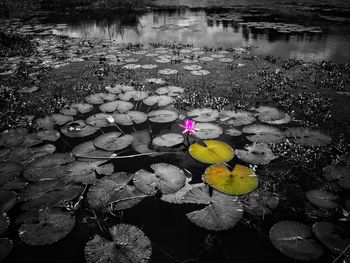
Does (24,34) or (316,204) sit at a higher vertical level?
(24,34)

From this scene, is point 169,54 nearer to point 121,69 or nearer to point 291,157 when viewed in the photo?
point 121,69

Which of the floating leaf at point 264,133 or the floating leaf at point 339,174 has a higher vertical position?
the floating leaf at point 264,133

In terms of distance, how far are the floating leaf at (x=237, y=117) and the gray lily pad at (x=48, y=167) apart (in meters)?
1.95

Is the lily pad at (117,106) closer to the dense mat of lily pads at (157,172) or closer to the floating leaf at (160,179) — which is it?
the dense mat of lily pads at (157,172)

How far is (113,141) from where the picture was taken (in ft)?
9.27

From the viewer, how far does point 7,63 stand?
5996 mm

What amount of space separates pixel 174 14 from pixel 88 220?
14.4 meters

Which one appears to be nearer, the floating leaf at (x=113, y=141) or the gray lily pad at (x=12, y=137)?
the floating leaf at (x=113, y=141)

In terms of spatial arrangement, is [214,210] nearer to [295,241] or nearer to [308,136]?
[295,241]

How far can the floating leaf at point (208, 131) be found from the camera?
2930 millimetres

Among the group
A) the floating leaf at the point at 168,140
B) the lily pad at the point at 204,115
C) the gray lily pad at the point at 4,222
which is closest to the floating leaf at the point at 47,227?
the gray lily pad at the point at 4,222

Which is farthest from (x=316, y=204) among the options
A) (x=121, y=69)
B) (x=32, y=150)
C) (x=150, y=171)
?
(x=121, y=69)

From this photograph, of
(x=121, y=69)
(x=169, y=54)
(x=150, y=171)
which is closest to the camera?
(x=150, y=171)

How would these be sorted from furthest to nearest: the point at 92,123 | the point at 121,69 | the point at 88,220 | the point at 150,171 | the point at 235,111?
the point at 121,69 < the point at 235,111 < the point at 92,123 < the point at 150,171 < the point at 88,220
